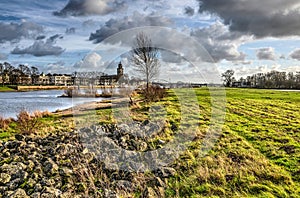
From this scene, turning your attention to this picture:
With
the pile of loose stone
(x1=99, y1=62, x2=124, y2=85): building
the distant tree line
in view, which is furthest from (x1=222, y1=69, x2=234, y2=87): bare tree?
the pile of loose stone

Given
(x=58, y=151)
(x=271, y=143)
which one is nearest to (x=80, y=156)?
(x=58, y=151)

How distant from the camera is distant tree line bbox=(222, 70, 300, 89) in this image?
181ft

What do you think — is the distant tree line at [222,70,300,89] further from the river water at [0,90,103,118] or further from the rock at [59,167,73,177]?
the rock at [59,167,73,177]

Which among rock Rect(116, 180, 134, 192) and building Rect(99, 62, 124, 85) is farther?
building Rect(99, 62, 124, 85)

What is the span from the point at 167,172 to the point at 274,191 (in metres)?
2.78

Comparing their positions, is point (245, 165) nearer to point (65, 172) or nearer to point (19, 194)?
point (65, 172)

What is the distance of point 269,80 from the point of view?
195ft

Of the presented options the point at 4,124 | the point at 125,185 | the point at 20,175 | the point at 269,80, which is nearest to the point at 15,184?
the point at 20,175

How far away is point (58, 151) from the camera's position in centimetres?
958

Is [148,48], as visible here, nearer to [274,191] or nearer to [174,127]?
[174,127]

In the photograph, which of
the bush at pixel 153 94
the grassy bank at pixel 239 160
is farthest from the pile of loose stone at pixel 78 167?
the bush at pixel 153 94

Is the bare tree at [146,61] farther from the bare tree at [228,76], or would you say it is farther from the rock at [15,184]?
the bare tree at [228,76]

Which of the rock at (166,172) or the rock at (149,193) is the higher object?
the rock at (166,172)

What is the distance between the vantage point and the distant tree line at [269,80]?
181 feet
